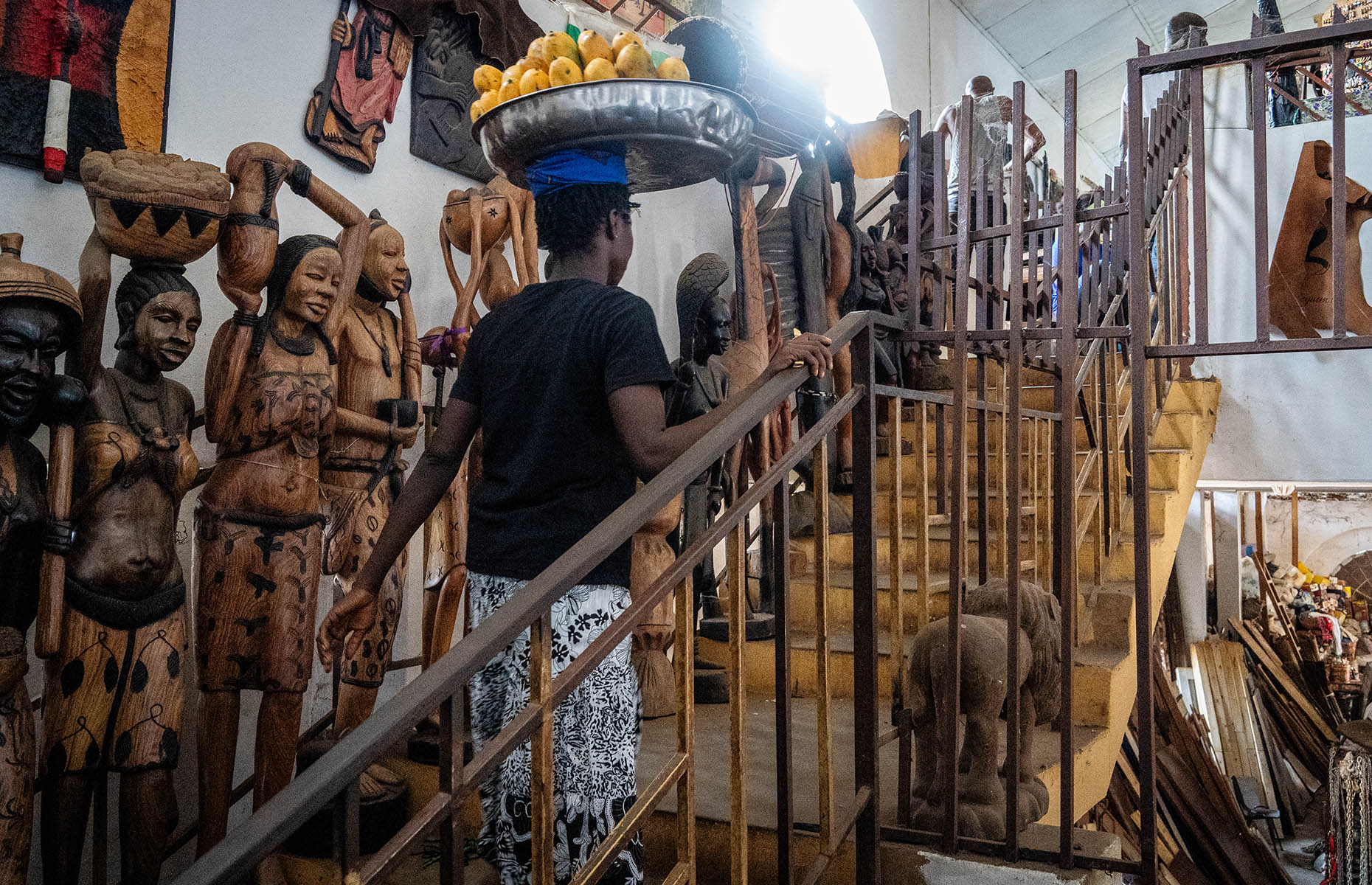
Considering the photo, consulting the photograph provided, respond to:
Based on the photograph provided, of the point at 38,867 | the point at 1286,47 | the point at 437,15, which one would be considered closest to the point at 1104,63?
the point at 437,15

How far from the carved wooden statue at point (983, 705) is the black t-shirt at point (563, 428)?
1.02 meters

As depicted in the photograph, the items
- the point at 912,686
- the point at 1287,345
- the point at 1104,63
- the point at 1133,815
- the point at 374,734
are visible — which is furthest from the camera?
the point at 1104,63

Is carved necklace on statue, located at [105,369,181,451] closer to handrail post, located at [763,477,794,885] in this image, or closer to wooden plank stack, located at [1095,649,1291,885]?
handrail post, located at [763,477,794,885]

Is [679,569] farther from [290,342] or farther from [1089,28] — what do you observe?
[1089,28]

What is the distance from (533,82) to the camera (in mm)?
1814

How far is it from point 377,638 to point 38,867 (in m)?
1.07

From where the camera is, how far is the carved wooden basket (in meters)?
2.20

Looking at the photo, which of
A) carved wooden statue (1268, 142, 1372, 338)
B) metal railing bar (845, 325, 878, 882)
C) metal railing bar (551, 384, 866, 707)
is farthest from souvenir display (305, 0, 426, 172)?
carved wooden statue (1268, 142, 1372, 338)

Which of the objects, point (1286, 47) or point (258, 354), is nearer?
point (1286, 47)

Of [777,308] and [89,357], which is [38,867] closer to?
[89,357]

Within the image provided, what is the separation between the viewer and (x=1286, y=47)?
6.42ft

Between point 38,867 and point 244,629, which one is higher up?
point 244,629

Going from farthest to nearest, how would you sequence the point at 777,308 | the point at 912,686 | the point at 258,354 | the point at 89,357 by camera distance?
the point at 777,308 → the point at 258,354 → the point at 912,686 → the point at 89,357

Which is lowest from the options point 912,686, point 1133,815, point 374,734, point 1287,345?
point 1133,815
